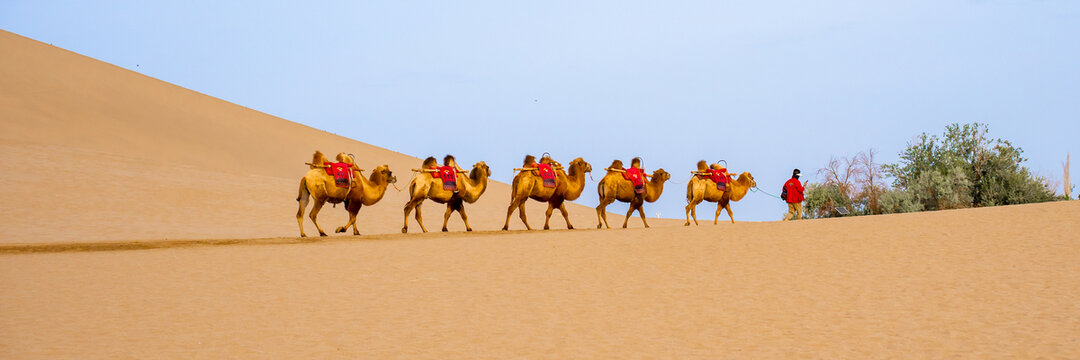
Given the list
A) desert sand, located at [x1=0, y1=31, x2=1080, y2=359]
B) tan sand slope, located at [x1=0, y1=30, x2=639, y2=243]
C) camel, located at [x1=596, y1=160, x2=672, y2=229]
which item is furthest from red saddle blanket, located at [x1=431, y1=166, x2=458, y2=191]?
tan sand slope, located at [x1=0, y1=30, x2=639, y2=243]

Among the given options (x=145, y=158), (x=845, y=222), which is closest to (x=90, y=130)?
(x=145, y=158)

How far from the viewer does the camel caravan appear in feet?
64.6

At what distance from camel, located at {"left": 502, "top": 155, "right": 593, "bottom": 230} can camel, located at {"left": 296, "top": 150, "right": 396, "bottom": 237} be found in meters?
2.75

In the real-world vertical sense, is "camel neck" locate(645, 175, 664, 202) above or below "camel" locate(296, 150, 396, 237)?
above

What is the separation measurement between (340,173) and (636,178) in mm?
6542

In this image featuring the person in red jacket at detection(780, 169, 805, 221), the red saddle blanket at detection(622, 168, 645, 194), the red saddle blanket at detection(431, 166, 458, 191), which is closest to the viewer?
the red saddle blanket at detection(431, 166, 458, 191)

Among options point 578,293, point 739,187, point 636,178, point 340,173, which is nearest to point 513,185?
point 636,178

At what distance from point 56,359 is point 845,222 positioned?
13639 millimetres

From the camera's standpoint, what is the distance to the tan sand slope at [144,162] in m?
28.8

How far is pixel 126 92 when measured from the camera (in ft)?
187

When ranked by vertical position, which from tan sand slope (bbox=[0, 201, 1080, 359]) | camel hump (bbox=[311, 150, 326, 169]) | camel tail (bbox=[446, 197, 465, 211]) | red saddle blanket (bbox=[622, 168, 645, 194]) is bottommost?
tan sand slope (bbox=[0, 201, 1080, 359])

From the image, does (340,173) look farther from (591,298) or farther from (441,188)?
(591,298)

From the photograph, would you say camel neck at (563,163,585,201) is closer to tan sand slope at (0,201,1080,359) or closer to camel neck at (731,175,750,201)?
camel neck at (731,175,750,201)

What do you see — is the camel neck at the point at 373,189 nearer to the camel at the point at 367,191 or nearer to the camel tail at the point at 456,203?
the camel at the point at 367,191
